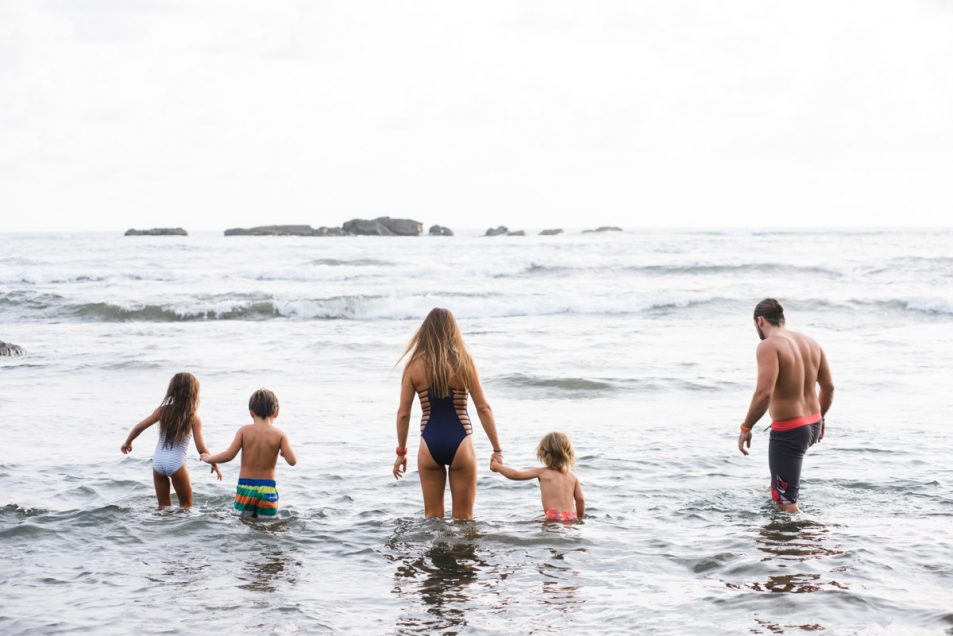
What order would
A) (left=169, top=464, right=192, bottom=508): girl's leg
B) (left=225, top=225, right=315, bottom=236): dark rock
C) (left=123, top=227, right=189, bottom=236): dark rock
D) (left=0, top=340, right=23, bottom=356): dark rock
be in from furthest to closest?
(left=123, top=227, right=189, bottom=236): dark rock
(left=225, top=225, right=315, bottom=236): dark rock
(left=0, top=340, right=23, bottom=356): dark rock
(left=169, top=464, right=192, bottom=508): girl's leg

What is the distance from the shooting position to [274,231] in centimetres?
10244

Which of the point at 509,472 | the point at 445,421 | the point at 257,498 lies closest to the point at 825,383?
the point at 509,472

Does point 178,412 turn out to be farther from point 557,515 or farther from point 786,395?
point 786,395

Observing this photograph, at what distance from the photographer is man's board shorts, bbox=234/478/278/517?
Answer: 24.1ft

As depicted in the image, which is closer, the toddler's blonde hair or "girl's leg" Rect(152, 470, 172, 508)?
the toddler's blonde hair

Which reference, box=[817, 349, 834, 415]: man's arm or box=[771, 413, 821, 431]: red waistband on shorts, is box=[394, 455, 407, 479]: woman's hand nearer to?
box=[771, 413, 821, 431]: red waistband on shorts

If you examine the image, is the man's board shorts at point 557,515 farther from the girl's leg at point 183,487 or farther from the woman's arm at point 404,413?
the girl's leg at point 183,487

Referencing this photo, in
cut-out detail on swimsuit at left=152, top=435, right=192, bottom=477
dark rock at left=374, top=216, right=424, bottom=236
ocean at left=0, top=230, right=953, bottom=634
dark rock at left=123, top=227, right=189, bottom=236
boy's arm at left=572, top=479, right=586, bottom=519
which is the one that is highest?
dark rock at left=374, top=216, right=424, bottom=236

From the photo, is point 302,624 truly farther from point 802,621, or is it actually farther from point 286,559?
point 802,621

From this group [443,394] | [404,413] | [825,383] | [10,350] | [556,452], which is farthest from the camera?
[10,350]

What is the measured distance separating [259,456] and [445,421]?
61.2 inches

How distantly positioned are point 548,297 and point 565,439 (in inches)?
868

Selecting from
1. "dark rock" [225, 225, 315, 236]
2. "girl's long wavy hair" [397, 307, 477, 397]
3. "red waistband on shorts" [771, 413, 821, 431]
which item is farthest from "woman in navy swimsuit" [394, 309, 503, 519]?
"dark rock" [225, 225, 315, 236]

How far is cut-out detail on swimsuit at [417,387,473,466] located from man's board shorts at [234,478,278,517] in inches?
58.4
